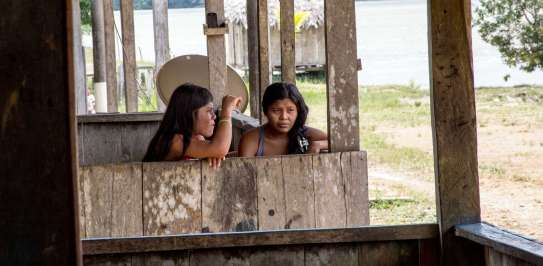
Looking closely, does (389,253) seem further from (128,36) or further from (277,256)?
(128,36)

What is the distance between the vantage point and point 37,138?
2.46 metres

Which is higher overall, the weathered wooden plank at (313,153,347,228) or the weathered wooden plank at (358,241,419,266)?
the weathered wooden plank at (313,153,347,228)

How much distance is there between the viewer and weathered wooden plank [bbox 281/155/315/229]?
17.5 ft

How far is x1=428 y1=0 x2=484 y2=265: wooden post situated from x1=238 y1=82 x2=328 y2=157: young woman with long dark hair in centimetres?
169

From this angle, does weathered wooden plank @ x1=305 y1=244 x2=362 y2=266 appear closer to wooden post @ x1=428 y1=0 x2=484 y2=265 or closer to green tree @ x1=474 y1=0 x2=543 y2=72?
wooden post @ x1=428 y1=0 x2=484 y2=265

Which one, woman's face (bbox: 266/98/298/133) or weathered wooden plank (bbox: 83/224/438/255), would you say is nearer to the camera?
weathered wooden plank (bbox: 83/224/438/255)

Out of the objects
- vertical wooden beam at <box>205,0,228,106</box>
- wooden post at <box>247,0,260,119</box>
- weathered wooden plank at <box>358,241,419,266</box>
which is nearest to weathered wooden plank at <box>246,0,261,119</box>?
wooden post at <box>247,0,260,119</box>

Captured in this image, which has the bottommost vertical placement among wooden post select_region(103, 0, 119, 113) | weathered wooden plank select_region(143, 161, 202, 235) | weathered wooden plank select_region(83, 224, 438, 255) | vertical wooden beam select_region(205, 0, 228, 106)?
weathered wooden plank select_region(83, 224, 438, 255)

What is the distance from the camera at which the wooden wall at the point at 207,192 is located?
5.28 metres

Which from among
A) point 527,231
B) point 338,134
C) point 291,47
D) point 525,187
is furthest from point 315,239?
point 525,187

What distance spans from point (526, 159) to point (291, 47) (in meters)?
12.5

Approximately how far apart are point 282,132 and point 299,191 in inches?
23.0

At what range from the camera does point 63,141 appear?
2475 mm

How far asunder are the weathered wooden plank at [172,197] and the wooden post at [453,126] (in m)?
1.55
